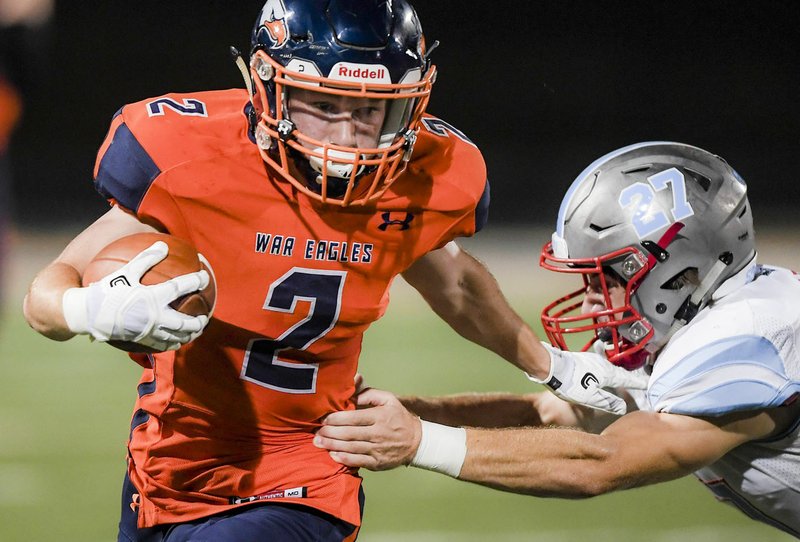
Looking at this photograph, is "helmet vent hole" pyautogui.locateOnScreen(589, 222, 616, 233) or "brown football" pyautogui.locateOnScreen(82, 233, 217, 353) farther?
"helmet vent hole" pyautogui.locateOnScreen(589, 222, 616, 233)

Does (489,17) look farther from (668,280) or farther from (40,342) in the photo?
(668,280)

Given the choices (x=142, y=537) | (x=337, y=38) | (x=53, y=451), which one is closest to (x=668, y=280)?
(x=337, y=38)

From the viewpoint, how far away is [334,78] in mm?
2477

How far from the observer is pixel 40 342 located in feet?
22.8

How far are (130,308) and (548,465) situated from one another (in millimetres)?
1091

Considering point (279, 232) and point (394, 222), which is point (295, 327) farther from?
point (394, 222)

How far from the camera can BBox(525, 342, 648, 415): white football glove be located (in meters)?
3.14

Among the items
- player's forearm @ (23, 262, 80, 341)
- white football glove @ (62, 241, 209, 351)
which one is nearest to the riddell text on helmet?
white football glove @ (62, 241, 209, 351)

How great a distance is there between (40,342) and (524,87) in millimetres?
6881

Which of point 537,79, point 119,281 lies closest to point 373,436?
point 119,281

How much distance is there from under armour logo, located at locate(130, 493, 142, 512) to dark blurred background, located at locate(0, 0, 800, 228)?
27.7 ft

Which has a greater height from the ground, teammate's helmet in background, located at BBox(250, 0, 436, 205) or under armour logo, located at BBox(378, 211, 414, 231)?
teammate's helmet in background, located at BBox(250, 0, 436, 205)

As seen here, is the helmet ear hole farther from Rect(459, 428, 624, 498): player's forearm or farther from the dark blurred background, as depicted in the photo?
the dark blurred background

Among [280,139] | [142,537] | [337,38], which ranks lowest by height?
[142,537]
